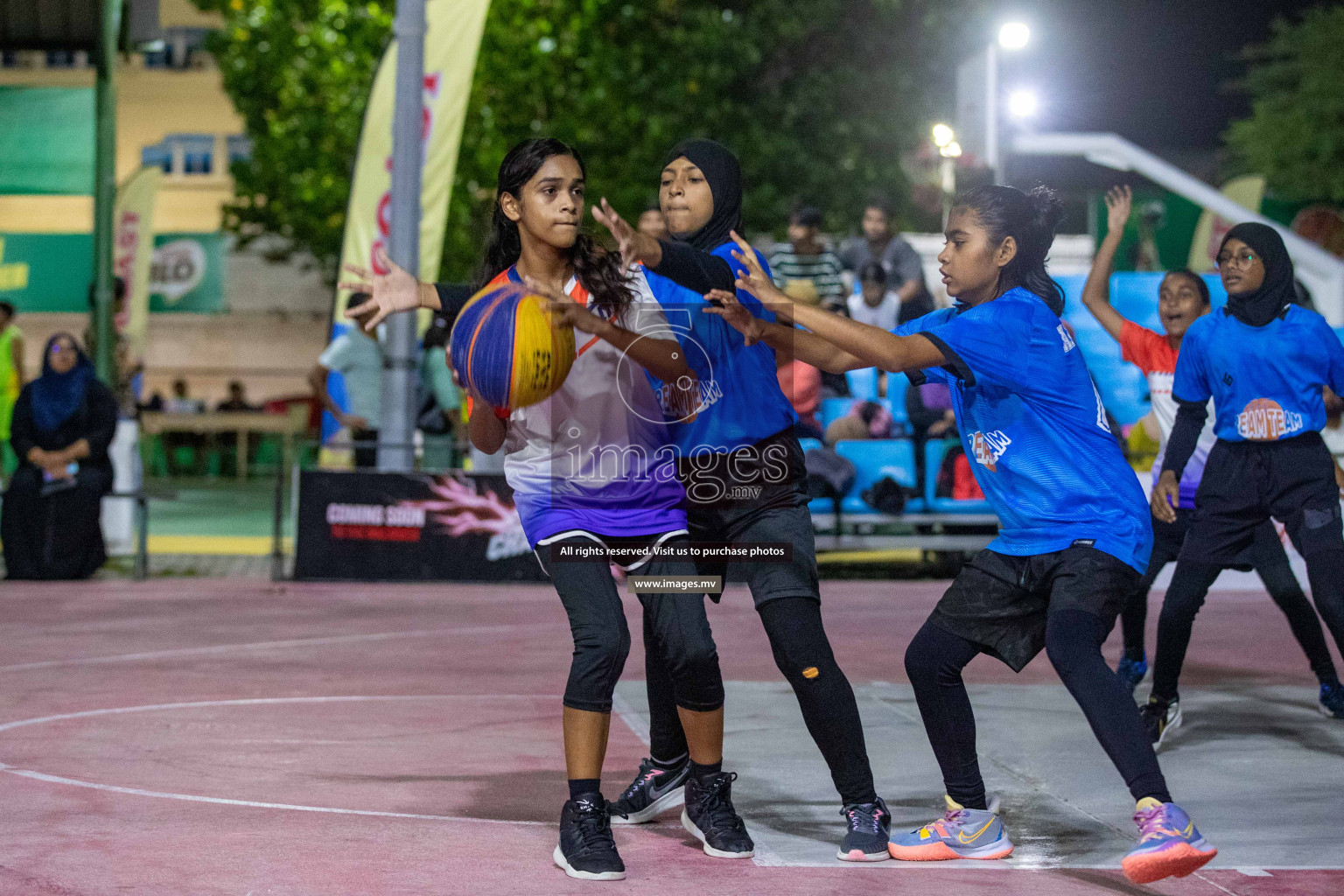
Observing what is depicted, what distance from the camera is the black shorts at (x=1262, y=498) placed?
664cm

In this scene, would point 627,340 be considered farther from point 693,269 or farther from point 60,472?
point 60,472

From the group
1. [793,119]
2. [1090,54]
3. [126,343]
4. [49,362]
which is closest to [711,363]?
[49,362]

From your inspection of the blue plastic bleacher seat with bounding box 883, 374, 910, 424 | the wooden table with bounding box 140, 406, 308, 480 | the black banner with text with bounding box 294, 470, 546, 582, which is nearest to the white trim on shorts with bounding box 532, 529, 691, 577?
the black banner with text with bounding box 294, 470, 546, 582

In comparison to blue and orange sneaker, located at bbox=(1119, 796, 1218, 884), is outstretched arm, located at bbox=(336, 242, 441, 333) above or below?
above

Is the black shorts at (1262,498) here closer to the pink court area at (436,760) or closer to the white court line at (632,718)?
the pink court area at (436,760)

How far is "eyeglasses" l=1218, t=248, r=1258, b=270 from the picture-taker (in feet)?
21.7

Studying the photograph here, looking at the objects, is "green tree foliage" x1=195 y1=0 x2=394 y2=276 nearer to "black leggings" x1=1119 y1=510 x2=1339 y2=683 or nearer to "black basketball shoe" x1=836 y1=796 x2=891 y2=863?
"black leggings" x1=1119 y1=510 x2=1339 y2=683

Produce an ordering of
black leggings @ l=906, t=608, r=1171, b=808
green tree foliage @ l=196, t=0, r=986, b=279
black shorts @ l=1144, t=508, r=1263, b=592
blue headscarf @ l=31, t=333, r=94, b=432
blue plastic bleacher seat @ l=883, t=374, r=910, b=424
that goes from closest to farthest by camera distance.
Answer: black leggings @ l=906, t=608, r=1171, b=808, black shorts @ l=1144, t=508, r=1263, b=592, blue headscarf @ l=31, t=333, r=94, b=432, blue plastic bleacher seat @ l=883, t=374, r=910, b=424, green tree foliage @ l=196, t=0, r=986, b=279

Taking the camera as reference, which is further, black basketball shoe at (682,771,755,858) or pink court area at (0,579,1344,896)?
black basketball shoe at (682,771,755,858)

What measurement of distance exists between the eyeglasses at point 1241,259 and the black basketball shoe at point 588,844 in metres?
3.64

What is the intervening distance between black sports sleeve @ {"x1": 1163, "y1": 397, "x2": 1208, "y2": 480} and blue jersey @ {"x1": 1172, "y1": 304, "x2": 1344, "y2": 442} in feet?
0.27

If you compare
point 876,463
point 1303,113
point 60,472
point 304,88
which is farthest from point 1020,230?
point 1303,113

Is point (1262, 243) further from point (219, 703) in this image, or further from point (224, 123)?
point (224, 123)

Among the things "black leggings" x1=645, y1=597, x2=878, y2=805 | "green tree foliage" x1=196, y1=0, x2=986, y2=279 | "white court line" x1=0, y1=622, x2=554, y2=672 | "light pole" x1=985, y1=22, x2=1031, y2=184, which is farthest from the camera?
"green tree foliage" x1=196, y1=0, x2=986, y2=279
